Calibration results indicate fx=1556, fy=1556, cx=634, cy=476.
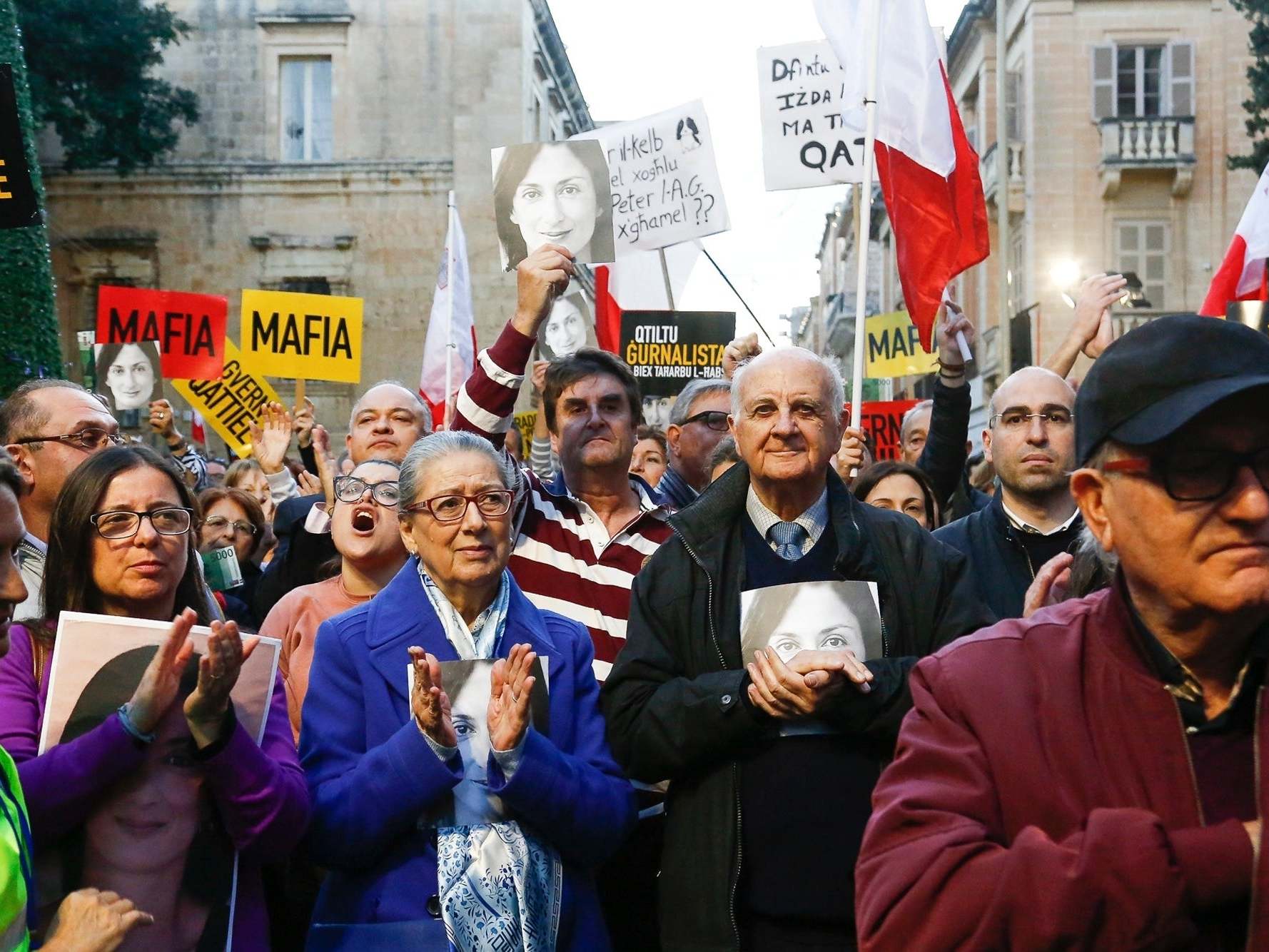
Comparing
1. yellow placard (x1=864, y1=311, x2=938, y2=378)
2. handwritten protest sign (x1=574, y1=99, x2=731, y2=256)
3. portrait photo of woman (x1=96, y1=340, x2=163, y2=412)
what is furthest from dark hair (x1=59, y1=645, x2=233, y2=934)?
yellow placard (x1=864, y1=311, x2=938, y2=378)

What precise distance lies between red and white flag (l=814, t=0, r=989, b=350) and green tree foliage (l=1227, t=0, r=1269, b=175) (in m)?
21.7

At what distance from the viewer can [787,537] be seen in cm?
412

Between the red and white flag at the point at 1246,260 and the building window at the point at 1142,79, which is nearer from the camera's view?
the red and white flag at the point at 1246,260

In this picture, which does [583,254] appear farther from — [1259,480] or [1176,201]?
[1176,201]

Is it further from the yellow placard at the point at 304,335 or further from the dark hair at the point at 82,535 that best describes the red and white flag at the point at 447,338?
the dark hair at the point at 82,535

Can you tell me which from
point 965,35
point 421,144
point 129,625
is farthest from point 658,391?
point 965,35

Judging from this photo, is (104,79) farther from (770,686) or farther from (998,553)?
(770,686)

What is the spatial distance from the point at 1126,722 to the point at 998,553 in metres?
2.96

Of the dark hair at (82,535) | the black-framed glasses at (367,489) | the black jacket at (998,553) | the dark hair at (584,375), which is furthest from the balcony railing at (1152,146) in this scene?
the dark hair at (82,535)

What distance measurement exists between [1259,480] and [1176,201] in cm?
3132

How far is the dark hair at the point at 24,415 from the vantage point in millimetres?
4719

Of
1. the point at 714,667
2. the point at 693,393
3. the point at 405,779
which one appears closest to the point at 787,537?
the point at 714,667

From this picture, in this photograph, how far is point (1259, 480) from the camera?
2.16 m

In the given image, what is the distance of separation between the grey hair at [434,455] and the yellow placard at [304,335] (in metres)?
8.10
